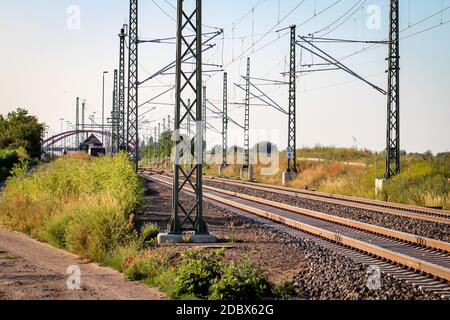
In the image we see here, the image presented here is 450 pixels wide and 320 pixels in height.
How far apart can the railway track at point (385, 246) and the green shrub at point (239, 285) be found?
2.71 metres

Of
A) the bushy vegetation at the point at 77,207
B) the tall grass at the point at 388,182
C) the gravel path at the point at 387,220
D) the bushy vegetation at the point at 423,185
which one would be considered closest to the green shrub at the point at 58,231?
the bushy vegetation at the point at 77,207

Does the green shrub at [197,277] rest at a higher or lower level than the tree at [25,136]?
lower

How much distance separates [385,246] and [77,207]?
327 inches

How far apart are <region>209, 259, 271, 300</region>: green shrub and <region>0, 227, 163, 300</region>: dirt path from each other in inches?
43.7

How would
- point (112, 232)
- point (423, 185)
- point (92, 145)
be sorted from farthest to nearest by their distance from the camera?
1. point (92, 145)
2. point (423, 185)
3. point (112, 232)

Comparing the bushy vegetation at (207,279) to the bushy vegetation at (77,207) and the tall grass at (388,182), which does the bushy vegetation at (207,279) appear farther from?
the tall grass at (388,182)

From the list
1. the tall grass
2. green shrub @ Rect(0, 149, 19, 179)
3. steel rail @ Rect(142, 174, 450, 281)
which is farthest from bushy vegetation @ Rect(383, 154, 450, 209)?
green shrub @ Rect(0, 149, 19, 179)

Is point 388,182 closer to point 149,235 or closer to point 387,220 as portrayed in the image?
point 387,220

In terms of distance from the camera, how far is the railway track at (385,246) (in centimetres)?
1152

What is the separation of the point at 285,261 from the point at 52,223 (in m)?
7.74

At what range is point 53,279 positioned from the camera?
39.5 ft

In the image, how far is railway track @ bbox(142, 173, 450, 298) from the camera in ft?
37.8

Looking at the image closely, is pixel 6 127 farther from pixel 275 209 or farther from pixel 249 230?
pixel 249 230

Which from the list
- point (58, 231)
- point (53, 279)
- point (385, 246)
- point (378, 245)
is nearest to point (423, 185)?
point (378, 245)
